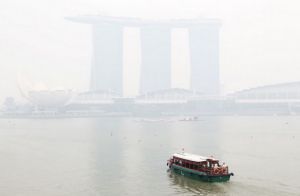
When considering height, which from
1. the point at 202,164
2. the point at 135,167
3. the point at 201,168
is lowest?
the point at 135,167

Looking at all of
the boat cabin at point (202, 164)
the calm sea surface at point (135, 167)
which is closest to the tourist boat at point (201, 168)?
the boat cabin at point (202, 164)

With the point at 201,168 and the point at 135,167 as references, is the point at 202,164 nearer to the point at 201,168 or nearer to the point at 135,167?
the point at 201,168

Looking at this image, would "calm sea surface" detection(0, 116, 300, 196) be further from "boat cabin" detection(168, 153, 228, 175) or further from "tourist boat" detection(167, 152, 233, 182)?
"boat cabin" detection(168, 153, 228, 175)

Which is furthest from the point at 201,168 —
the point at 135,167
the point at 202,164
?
the point at 135,167

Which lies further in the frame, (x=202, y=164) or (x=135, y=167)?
(x=135, y=167)

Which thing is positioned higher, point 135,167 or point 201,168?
point 201,168

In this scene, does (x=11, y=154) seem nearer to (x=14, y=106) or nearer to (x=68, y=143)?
(x=68, y=143)

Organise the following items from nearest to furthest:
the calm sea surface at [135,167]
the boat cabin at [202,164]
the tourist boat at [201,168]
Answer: the calm sea surface at [135,167]
the tourist boat at [201,168]
the boat cabin at [202,164]

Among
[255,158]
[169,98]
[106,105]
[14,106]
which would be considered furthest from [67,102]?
[255,158]

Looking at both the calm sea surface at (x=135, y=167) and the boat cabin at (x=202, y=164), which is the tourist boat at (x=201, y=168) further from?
the calm sea surface at (x=135, y=167)
